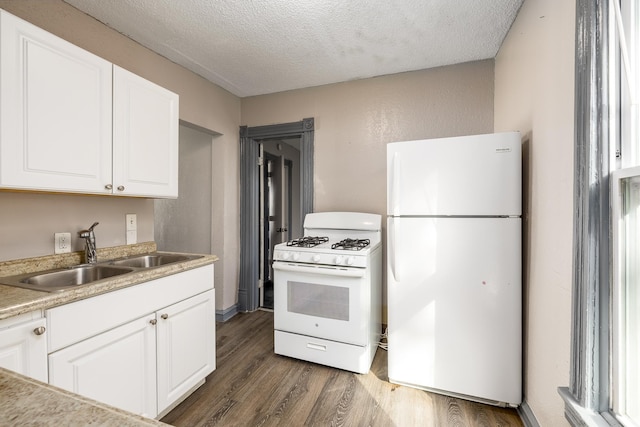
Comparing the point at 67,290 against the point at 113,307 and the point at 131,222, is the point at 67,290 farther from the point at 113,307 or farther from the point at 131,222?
the point at 131,222

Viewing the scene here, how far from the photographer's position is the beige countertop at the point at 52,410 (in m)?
0.40

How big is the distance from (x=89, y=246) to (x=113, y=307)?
1.98 feet

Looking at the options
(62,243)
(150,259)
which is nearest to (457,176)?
(150,259)

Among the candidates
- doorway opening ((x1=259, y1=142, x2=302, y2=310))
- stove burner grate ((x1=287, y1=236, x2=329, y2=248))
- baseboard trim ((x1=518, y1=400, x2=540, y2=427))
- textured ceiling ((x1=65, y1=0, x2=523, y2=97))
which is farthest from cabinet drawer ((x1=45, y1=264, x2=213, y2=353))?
baseboard trim ((x1=518, y1=400, x2=540, y2=427))

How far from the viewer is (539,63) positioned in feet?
4.97

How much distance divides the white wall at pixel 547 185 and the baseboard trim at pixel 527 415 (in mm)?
37

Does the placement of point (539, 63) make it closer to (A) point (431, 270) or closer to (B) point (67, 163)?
(A) point (431, 270)

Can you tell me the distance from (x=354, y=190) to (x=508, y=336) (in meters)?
1.68

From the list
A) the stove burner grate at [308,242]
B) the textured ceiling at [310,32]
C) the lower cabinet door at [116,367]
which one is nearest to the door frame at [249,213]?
the textured ceiling at [310,32]

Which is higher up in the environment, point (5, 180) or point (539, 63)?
point (539, 63)

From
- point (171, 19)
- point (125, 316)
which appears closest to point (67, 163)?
point (125, 316)

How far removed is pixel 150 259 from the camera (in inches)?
80.7

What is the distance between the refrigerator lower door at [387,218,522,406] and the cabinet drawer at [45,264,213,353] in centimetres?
132

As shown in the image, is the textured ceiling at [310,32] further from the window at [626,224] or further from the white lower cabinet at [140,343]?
the white lower cabinet at [140,343]
